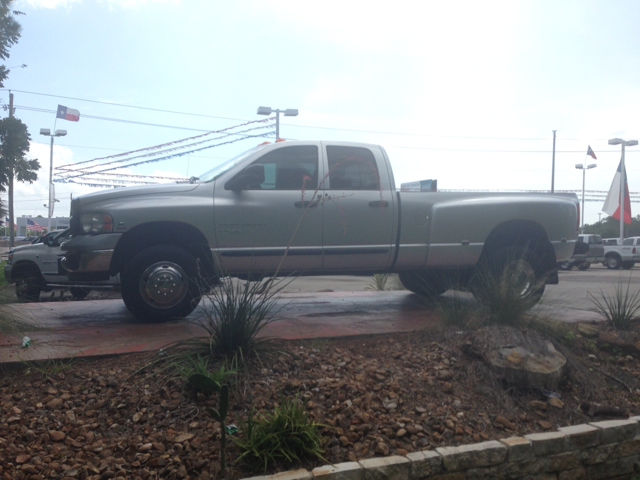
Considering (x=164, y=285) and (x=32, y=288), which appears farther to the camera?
(x=32, y=288)

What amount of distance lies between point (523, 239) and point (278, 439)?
4505mm

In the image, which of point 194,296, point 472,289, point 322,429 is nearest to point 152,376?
point 322,429

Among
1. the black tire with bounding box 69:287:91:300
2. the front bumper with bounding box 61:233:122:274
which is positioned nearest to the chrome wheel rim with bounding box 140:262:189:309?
the front bumper with bounding box 61:233:122:274

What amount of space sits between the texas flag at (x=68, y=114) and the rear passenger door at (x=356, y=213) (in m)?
19.4

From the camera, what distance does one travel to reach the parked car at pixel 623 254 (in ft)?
87.2

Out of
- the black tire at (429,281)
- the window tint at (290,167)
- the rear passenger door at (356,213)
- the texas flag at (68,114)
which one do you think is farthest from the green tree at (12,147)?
the texas flag at (68,114)

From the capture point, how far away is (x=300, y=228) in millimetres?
5484

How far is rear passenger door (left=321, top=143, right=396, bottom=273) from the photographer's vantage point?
5598 mm

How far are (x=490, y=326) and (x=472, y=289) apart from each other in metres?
0.89

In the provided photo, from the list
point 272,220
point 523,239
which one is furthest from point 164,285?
point 523,239

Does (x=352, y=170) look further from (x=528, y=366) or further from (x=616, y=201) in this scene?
(x=616, y=201)

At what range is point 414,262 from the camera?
19.7 ft

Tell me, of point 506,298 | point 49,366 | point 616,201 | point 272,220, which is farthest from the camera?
point 616,201

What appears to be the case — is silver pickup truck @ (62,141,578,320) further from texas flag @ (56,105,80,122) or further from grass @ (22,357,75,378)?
texas flag @ (56,105,80,122)
